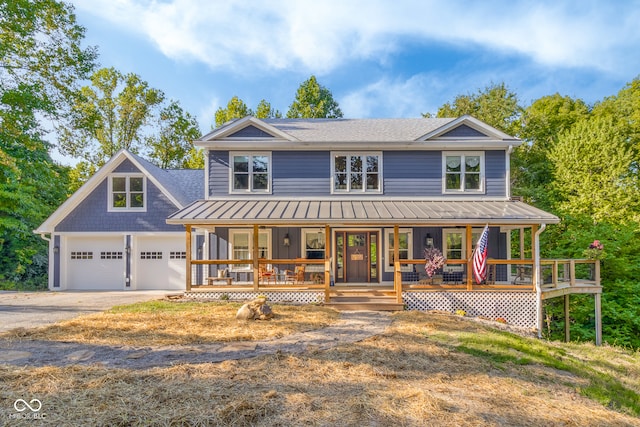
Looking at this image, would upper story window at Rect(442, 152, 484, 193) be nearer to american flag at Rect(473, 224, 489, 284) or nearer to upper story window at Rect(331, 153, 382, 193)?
upper story window at Rect(331, 153, 382, 193)

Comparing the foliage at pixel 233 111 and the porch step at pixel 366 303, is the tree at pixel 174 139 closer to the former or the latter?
the foliage at pixel 233 111

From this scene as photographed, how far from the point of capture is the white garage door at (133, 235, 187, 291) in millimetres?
14445

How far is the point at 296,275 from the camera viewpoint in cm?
1235

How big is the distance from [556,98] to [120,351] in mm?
26133

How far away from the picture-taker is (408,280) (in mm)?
12852

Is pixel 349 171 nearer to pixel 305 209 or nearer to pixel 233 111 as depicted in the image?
pixel 305 209

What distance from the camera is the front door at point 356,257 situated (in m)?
13.1

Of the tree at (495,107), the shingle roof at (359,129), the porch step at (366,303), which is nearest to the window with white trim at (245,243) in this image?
the porch step at (366,303)

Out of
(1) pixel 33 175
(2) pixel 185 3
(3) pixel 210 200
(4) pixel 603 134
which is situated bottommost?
(3) pixel 210 200

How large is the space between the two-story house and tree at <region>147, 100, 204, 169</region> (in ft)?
42.9

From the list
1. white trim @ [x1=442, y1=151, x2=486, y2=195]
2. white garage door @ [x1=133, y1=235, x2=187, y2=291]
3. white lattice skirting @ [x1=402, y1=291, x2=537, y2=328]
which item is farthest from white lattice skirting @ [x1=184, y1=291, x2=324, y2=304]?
white trim @ [x1=442, y1=151, x2=486, y2=195]

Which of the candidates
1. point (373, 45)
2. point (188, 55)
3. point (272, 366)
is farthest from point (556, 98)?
point (272, 366)

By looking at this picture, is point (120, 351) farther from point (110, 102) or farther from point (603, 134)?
point (110, 102)

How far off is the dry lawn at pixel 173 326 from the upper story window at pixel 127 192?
20.6 feet
